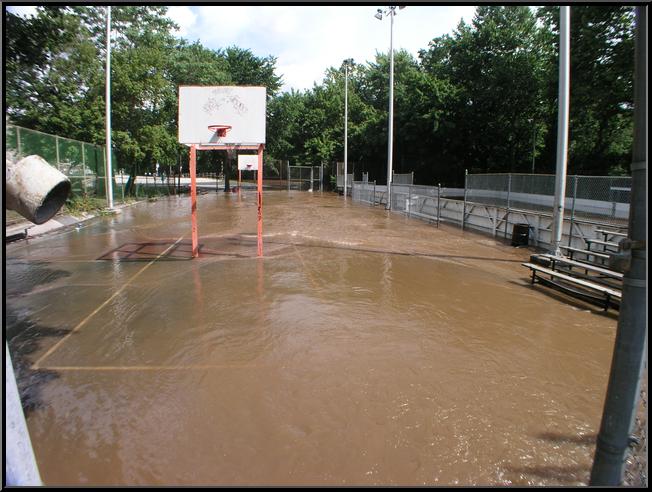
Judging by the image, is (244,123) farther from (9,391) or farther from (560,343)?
(9,391)

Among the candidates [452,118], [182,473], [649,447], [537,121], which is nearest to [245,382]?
[182,473]

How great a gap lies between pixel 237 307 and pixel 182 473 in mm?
3850

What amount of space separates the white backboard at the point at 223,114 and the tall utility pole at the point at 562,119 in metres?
6.29

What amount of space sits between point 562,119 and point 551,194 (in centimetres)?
469

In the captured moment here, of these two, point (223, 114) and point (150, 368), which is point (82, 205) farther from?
point (150, 368)

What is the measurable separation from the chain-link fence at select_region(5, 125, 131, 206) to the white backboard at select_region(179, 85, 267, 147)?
6.63m

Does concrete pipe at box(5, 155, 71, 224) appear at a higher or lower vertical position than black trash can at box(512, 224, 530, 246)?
higher

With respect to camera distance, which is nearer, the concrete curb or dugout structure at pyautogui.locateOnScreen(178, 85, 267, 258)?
dugout structure at pyautogui.locateOnScreen(178, 85, 267, 258)

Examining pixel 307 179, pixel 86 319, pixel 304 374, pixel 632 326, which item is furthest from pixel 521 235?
pixel 307 179

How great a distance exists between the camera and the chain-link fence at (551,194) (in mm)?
12234

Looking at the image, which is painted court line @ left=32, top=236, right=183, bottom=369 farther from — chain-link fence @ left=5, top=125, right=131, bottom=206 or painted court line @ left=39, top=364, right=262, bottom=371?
chain-link fence @ left=5, top=125, right=131, bottom=206

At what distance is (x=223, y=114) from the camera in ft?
34.8

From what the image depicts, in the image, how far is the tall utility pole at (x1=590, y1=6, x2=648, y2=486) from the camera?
6.97ft

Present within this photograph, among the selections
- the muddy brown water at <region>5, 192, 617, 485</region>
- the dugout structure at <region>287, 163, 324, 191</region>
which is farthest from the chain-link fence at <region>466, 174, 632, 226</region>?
the dugout structure at <region>287, 163, 324, 191</region>
